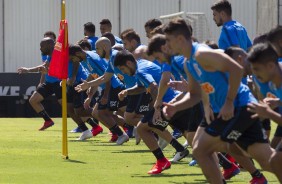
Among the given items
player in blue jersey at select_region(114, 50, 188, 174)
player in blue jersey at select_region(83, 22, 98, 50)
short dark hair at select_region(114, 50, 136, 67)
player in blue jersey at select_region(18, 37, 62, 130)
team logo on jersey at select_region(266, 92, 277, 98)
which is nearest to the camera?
team logo on jersey at select_region(266, 92, 277, 98)

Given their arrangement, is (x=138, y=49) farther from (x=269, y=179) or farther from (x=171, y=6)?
(x=171, y=6)

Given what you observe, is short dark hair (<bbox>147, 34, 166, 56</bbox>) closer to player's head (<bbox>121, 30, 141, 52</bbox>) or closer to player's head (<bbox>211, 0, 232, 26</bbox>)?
player's head (<bbox>211, 0, 232, 26</bbox>)

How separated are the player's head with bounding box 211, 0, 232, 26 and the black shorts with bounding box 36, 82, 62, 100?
320 inches

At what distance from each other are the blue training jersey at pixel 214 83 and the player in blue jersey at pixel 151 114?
3264mm

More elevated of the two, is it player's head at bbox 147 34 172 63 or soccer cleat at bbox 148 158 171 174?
player's head at bbox 147 34 172 63

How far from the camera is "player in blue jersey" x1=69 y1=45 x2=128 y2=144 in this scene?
19.4 meters

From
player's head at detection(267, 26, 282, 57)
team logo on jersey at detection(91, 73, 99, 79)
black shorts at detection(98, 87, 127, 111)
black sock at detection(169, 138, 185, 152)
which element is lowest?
black shorts at detection(98, 87, 127, 111)

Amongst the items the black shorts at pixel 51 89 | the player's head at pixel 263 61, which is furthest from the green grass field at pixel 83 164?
the player's head at pixel 263 61

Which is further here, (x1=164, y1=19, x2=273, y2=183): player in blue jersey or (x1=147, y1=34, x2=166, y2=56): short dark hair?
(x1=147, y1=34, x2=166, y2=56): short dark hair

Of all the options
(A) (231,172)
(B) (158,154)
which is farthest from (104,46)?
(A) (231,172)

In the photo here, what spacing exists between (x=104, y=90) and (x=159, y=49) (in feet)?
23.1

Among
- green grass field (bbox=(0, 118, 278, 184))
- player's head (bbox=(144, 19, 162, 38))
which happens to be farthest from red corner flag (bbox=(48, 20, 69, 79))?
player's head (bbox=(144, 19, 162, 38))

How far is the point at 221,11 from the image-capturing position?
14.9 m

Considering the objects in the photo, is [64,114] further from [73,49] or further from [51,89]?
[51,89]
